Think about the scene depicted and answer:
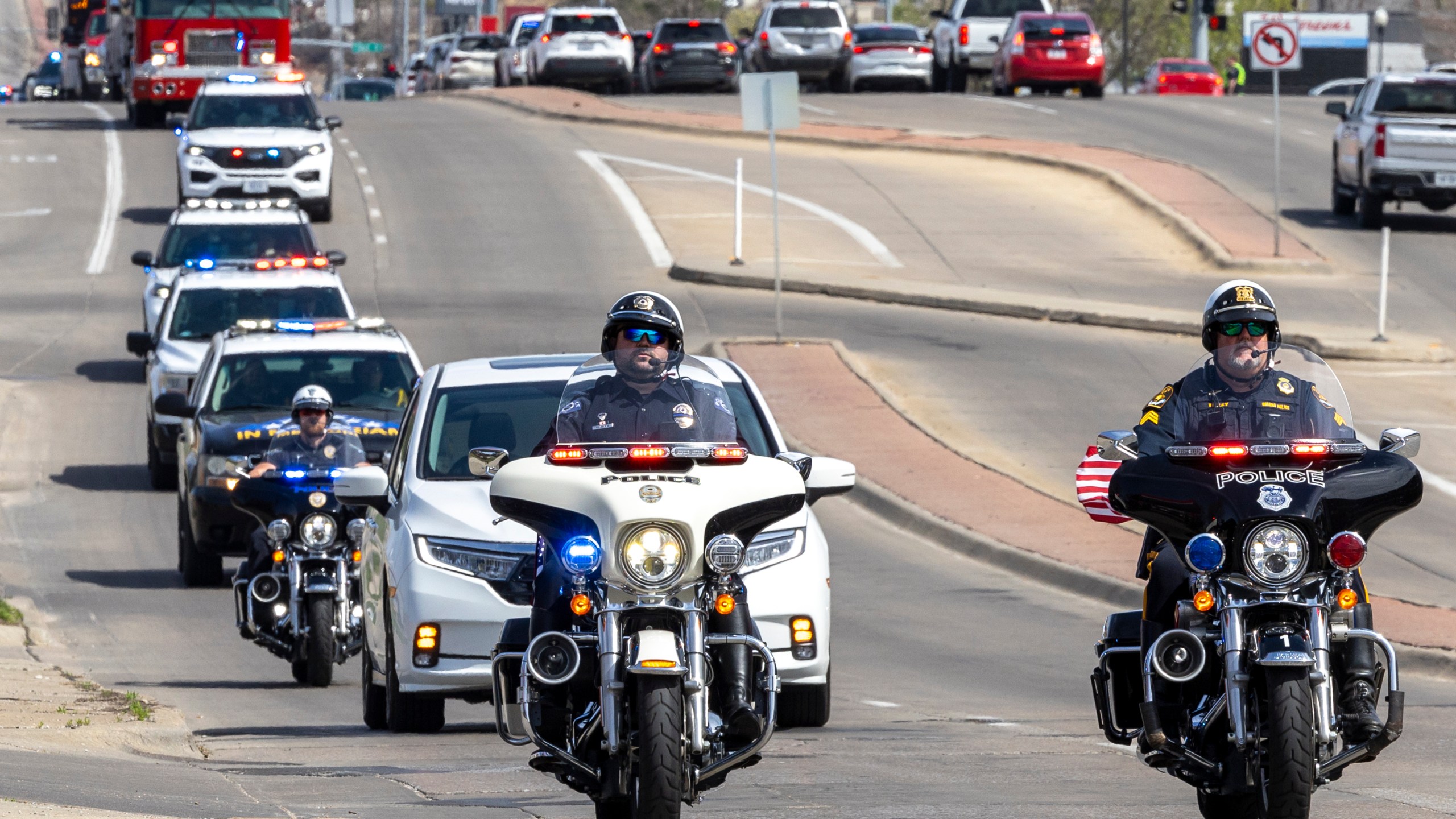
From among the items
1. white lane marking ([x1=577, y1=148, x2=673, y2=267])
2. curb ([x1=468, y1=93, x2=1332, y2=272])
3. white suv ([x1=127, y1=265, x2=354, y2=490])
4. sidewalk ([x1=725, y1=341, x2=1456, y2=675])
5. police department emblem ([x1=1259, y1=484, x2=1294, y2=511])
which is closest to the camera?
police department emblem ([x1=1259, y1=484, x2=1294, y2=511])

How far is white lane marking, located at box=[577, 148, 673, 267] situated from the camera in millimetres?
34656

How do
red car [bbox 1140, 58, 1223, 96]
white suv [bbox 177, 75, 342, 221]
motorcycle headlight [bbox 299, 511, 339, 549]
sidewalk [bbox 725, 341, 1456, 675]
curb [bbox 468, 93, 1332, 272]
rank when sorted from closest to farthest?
motorcycle headlight [bbox 299, 511, 339, 549] → sidewalk [bbox 725, 341, 1456, 675] → curb [bbox 468, 93, 1332, 272] → white suv [bbox 177, 75, 342, 221] → red car [bbox 1140, 58, 1223, 96]

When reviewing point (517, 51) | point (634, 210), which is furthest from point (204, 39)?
point (517, 51)

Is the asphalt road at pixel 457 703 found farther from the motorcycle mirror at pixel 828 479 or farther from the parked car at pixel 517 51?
the parked car at pixel 517 51

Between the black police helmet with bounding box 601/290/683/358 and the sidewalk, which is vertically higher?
the black police helmet with bounding box 601/290/683/358

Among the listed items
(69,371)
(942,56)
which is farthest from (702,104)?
(69,371)

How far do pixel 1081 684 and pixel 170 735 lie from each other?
15.8 ft

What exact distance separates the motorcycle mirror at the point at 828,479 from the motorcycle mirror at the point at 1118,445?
103 cm

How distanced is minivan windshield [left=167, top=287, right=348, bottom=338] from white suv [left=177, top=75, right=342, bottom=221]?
13.3 metres

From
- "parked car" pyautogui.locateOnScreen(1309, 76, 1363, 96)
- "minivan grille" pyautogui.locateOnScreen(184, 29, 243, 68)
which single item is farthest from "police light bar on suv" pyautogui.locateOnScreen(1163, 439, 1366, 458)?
"parked car" pyautogui.locateOnScreen(1309, 76, 1363, 96)

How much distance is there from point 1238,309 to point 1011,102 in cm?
4662

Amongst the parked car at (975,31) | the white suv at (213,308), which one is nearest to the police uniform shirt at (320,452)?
the white suv at (213,308)

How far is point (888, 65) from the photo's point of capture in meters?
55.9

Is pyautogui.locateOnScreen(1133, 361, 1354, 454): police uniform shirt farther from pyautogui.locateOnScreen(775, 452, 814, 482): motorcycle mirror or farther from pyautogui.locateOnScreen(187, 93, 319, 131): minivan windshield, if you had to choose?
pyautogui.locateOnScreen(187, 93, 319, 131): minivan windshield
